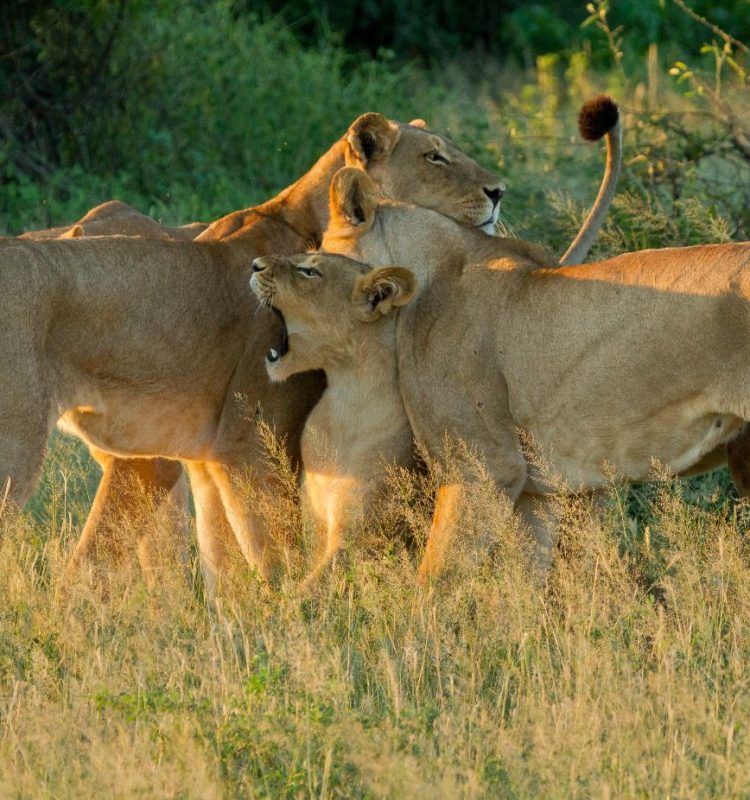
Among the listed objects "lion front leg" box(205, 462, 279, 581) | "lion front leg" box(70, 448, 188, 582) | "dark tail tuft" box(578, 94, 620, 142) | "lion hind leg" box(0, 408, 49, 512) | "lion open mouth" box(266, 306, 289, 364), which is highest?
"dark tail tuft" box(578, 94, 620, 142)

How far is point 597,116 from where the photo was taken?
513 centimetres

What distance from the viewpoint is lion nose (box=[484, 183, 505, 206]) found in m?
5.49

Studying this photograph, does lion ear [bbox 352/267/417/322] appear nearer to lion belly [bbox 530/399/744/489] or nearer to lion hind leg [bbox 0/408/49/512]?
lion belly [bbox 530/399/744/489]

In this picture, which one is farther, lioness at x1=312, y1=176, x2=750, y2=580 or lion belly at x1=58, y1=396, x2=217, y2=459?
lion belly at x1=58, y1=396, x2=217, y2=459

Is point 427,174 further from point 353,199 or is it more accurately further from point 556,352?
point 556,352

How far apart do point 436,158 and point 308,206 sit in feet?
1.49

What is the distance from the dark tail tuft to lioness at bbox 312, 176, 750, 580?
0.46 meters

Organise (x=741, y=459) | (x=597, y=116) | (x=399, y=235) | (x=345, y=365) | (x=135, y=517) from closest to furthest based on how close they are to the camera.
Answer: (x=741, y=459) < (x=345, y=365) < (x=399, y=235) < (x=597, y=116) < (x=135, y=517)

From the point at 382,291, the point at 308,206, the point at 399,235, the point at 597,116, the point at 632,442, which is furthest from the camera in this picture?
the point at 308,206

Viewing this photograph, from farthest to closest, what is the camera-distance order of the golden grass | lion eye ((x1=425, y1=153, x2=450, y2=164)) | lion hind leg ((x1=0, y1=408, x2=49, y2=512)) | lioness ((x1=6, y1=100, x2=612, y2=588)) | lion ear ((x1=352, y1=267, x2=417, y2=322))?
lion eye ((x1=425, y1=153, x2=450, y2=164))
lioness ((x1=6, y1=100, x2=612, y2=588))
lion ear ((x1=352, y1=267, x2=417, y2=322))
lion hind leg ((x1=0, y1=408, x2=49, y2=512))
the golden grass

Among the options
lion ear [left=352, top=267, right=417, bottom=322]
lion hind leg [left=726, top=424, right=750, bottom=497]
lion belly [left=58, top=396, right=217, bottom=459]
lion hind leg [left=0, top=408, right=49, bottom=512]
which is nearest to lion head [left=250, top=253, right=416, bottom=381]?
lion ear [left=352, top=267, right=417, bottom=322]

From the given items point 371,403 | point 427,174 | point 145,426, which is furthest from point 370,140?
point 145,426

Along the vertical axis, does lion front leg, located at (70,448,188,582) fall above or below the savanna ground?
below

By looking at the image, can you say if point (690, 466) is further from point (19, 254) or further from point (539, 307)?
point (19, 254)
